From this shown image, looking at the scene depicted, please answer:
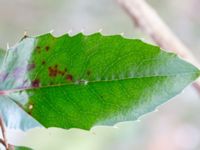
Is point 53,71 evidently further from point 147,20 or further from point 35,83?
point 147,20

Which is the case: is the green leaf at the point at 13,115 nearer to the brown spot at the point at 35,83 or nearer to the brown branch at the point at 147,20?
the brown spot at the point at 35,83

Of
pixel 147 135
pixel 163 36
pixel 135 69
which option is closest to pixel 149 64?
pixel 135 69

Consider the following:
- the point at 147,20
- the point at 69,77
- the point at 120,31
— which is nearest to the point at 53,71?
the point at 69,77

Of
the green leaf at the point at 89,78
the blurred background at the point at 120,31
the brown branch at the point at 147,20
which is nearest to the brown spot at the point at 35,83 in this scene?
the green leaf at the point at 89,78

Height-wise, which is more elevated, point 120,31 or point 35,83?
point 120,31

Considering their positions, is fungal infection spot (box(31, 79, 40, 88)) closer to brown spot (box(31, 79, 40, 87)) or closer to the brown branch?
brown spot (box(31, 79, 40, 87))

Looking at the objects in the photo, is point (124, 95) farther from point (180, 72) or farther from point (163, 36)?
point (163, 36)
